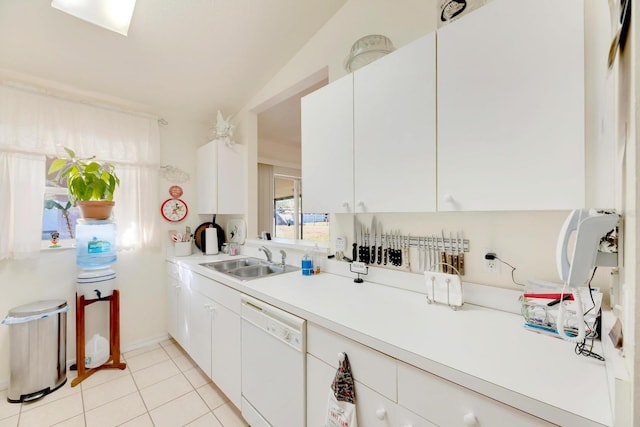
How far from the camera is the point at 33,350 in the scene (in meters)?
1.83

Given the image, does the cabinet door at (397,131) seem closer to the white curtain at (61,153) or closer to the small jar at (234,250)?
the small jar at (234,250)

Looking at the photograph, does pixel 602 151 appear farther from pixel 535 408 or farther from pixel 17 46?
pixel 17 46

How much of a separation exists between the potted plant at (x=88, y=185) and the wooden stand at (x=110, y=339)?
0.72 metres

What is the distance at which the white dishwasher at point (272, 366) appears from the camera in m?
1.17

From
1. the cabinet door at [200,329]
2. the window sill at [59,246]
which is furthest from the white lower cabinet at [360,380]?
the window sill at [59,246]

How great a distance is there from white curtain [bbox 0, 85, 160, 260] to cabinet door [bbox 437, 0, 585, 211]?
2675 mm

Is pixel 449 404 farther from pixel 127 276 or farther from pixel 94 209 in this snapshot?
pixel 127 276

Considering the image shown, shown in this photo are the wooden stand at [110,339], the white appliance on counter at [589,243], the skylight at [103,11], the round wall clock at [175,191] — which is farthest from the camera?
the round wall clock at [175,191]

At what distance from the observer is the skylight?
1.59m

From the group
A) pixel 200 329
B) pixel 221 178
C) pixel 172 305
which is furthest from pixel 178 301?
pixel 221 178

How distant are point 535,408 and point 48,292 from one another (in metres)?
3.16

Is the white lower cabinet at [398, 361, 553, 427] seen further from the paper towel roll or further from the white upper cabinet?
the paper towel roll

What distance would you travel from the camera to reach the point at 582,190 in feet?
2.48

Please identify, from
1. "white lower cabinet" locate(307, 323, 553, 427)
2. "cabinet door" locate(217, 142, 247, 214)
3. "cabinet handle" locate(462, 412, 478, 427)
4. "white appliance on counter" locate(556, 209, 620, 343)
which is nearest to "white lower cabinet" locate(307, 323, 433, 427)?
"white lower cabinet" locate(307, 323, 553, 427)
